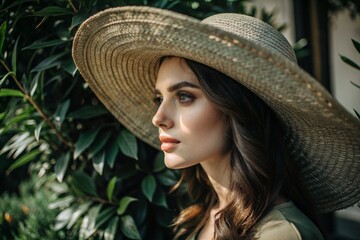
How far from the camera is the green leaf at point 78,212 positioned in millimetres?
1823

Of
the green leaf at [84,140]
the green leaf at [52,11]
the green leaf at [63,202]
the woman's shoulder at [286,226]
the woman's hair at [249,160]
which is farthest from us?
the green leaf at [63,202]

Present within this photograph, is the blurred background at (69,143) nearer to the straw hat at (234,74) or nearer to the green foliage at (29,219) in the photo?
the green foliage at (29,219)

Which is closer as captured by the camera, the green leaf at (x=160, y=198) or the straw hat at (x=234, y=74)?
the straw hat at (x=234, y=74)

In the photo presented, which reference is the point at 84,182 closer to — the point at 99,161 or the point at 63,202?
the point at 99,161

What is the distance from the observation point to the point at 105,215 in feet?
5.74

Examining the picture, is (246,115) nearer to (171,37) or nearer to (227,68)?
(227,68)

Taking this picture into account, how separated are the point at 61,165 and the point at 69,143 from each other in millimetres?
117

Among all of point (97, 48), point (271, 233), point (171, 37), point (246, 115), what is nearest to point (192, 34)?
point (171, 37)

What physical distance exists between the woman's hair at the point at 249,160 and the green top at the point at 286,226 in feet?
0.11

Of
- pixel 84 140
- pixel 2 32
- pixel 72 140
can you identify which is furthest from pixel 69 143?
pixel 2 32

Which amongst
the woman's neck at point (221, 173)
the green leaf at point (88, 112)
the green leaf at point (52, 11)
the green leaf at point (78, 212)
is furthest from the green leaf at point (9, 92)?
the woman's neck at point (221, 173)

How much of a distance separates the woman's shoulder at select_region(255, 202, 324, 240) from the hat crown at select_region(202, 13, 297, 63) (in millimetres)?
483

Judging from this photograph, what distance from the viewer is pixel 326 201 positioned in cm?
152

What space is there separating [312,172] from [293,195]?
0.13 m
